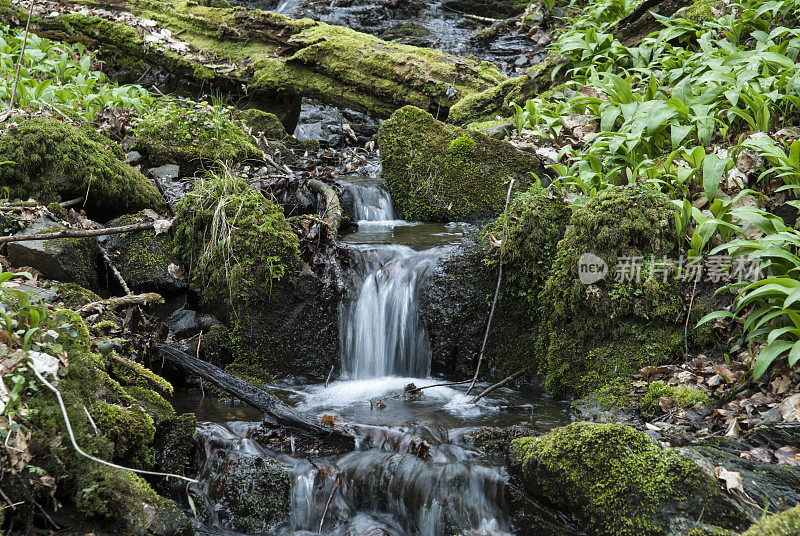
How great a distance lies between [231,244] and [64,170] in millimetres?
1886

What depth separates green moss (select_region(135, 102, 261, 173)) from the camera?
679 centimetres

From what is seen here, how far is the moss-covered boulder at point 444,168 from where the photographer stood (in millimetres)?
7160

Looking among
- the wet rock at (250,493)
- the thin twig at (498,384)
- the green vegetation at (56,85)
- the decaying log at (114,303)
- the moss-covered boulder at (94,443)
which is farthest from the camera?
the green vegetation at (56,85)

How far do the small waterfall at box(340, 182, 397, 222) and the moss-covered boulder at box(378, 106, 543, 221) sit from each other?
0.15 metres

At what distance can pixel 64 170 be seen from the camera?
217 inches

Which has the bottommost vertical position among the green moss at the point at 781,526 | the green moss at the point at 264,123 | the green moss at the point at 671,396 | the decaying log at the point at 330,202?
the green moss at the point at 671,396

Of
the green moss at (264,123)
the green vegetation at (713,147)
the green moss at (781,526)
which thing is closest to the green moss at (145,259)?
the green vegetation at (713,147)

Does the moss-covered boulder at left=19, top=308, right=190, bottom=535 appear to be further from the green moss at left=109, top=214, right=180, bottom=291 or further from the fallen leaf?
the fallen leaf

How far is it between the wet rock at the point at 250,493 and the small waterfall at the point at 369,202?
4264 mm

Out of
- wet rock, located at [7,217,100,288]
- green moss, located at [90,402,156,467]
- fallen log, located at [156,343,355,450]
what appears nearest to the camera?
green moss, located at [90,402,156,467]

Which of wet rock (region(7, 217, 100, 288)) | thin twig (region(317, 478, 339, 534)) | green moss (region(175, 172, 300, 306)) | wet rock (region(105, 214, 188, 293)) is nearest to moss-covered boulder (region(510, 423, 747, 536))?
thin twig (region(317, 478, 339, 534))

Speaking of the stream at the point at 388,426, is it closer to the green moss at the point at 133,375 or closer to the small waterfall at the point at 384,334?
the small waterfall at the point at 384,334

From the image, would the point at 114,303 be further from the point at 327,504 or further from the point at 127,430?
the point at 327,504

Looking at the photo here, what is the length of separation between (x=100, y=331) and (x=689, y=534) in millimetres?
3915
